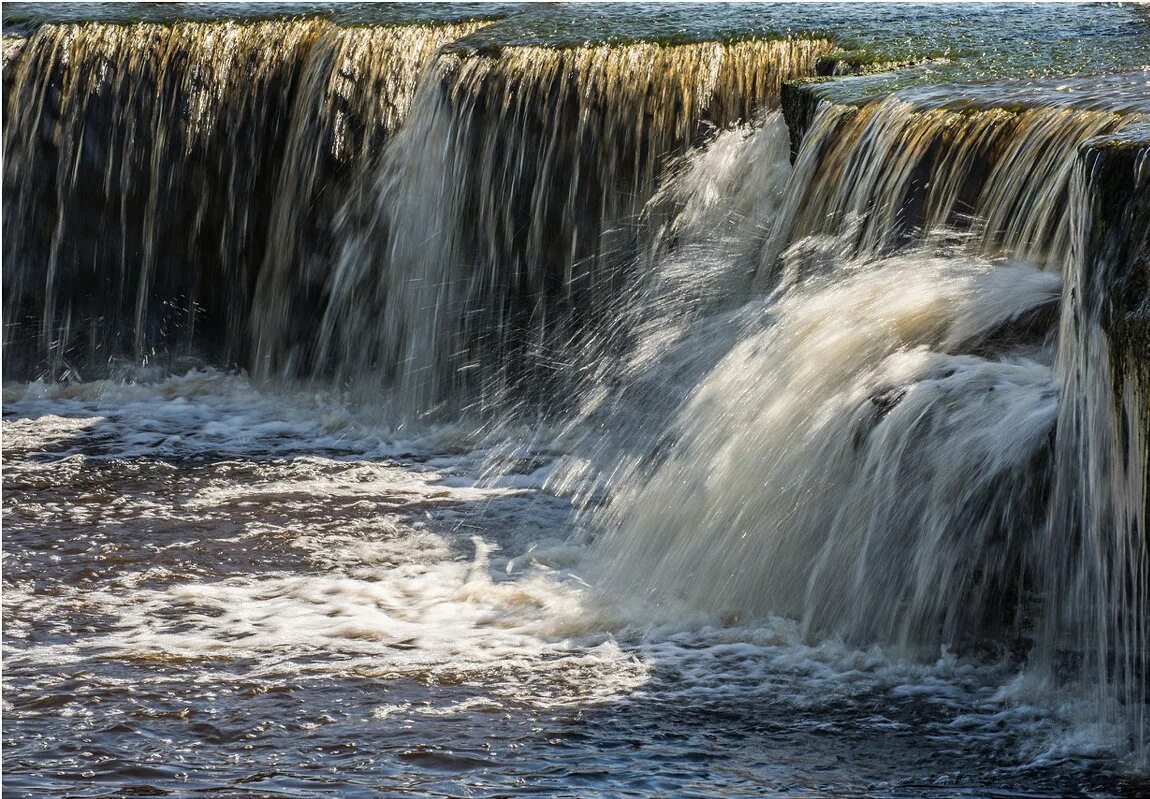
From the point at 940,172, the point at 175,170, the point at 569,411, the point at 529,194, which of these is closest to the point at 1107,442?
the point at 940,172

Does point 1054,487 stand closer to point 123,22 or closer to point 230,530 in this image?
point 230,530

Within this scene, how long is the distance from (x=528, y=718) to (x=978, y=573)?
1.57 meters

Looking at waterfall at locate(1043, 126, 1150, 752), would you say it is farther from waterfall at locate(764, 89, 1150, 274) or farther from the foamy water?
waterfall at locate(764, 89, 1150, 274)

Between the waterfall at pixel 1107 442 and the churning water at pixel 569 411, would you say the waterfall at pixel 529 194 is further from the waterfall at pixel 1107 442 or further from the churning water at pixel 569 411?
the waterfall at pixel 1107 442

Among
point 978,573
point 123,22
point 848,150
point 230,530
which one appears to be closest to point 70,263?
point 123,22

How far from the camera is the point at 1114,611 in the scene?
190 inches

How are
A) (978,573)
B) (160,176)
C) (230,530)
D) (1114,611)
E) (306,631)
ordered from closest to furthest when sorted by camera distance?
(1114,611) → (978,573) → (306,631) → (230,530) → (160,176)

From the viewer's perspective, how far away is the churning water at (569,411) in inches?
188

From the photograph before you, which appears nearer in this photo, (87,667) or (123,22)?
(87,667)

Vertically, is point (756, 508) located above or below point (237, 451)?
above

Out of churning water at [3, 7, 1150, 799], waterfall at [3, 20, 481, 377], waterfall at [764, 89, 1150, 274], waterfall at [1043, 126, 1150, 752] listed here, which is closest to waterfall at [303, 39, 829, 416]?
churning water at [3, 7, 1150, 799]

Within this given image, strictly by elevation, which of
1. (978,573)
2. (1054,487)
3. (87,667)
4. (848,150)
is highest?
(848,150)

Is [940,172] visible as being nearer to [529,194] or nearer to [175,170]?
[529,194]

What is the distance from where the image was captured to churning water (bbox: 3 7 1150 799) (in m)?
4.77
